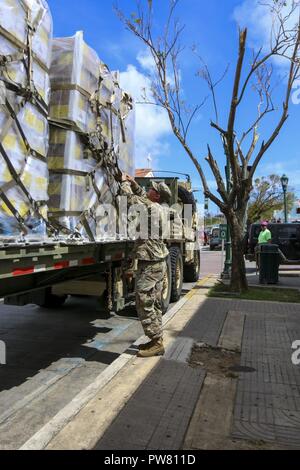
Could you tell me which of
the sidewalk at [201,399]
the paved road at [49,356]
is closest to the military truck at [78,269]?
the paved road at [49,356]

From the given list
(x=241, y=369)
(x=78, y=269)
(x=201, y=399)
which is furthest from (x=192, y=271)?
(x=201, y=399)

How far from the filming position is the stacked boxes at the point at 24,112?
387cm

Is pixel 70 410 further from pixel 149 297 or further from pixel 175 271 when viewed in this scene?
pixel 175 271

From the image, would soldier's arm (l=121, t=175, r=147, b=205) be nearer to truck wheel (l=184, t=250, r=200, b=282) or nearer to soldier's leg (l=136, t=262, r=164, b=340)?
soldier's leg (l=136, t=262, r=164, b=340)

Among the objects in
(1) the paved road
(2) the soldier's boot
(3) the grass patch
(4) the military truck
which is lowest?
(1) the paved road

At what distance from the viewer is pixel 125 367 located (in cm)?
502

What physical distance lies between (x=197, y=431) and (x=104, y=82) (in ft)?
13.1

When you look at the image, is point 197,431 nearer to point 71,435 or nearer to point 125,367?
point 71,435

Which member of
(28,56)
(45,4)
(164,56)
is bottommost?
(28,56)

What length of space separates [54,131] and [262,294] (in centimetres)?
704

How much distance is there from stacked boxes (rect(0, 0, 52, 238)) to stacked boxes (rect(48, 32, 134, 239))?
1.42ft

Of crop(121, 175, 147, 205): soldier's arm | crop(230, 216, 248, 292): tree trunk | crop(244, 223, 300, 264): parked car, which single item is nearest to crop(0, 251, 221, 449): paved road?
crop(121, 175, 147, 205): soldier's arm

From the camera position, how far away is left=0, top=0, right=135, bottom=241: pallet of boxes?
395 cm

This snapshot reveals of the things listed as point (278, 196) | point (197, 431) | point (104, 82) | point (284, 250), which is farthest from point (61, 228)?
point (278, 196)
